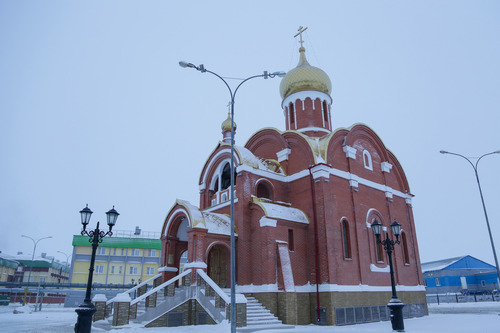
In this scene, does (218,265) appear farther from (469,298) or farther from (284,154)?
(469,298)

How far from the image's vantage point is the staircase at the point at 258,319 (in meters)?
13.6

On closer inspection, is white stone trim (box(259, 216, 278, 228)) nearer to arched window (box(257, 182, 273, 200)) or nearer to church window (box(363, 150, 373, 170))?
arched window (box(257, 182, 273, 200))

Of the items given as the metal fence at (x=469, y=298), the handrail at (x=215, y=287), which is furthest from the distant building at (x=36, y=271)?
the metal fence at (x=469, y=298)

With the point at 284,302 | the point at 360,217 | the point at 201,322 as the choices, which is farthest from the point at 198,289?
the point at 360,217

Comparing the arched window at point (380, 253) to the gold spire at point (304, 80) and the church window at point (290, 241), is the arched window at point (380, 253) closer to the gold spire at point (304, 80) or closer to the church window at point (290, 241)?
the church window at point (290, 241)

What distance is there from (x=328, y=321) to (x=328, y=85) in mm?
14818

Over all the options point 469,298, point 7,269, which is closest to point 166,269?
point 469,298

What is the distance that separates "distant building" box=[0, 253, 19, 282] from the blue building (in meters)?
62.4

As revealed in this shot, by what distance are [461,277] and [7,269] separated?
222ft

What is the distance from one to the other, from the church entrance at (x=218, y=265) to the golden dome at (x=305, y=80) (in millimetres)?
11174

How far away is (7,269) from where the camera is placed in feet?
199

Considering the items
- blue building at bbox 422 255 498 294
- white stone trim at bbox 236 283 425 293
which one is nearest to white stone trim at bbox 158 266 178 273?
white stone trim at bbox 236 283 425 293

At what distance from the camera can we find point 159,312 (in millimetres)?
14609

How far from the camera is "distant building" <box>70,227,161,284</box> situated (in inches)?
1842
